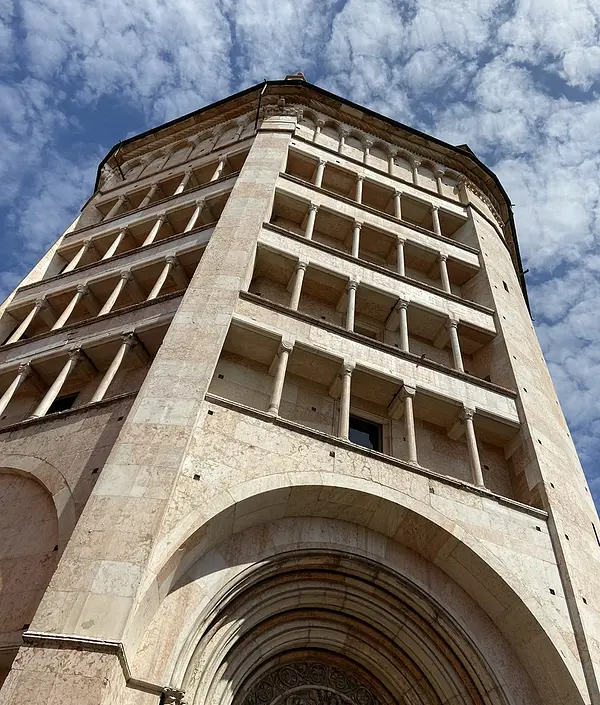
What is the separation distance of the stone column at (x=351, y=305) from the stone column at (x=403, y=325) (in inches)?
48.9

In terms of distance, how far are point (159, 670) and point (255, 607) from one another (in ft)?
6.94

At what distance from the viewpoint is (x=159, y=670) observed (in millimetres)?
7984

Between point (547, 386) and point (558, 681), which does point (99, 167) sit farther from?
point (558, 681)

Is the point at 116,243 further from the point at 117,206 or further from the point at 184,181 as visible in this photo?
the point at 184,181

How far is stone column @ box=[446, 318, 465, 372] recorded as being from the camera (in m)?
14.8

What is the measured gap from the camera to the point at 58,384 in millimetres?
13234

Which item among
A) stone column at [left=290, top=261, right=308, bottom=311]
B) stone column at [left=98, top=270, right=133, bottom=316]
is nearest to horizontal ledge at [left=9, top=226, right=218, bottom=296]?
stone column at [left=98, top=270, right=133, bottom=316]

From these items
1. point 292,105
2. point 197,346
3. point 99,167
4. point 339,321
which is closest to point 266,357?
point 197,346

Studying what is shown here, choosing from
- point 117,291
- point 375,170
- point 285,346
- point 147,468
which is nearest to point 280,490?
point 147,468

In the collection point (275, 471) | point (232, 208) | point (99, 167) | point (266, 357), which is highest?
point (99, 167)

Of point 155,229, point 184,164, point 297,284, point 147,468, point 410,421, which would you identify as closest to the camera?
point 147,468

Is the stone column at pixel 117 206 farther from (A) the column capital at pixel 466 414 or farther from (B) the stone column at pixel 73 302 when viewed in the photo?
(A) the column capital at pixel 466 414

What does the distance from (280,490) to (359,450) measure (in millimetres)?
2034

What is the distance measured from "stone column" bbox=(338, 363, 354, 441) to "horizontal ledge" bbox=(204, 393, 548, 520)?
38cm
